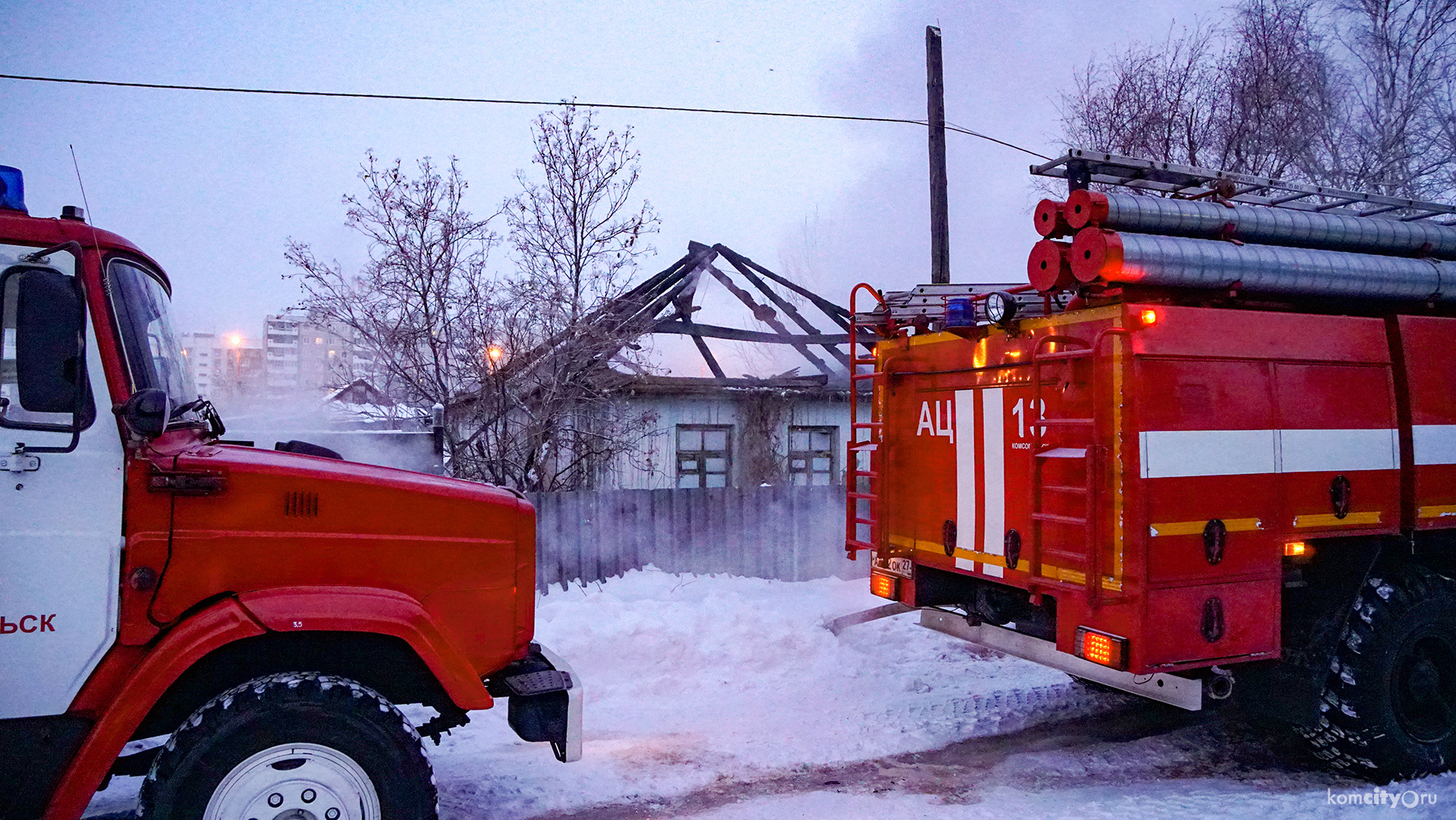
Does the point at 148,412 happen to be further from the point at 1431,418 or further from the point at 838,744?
the point at 1431,418

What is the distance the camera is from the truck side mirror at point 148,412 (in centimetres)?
330

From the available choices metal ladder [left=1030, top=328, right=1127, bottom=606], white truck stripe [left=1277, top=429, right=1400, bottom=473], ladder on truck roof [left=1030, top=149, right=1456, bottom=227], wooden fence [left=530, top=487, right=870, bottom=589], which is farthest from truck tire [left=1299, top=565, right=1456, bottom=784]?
wooden fence [left=530, top=487, right=870, bottom=589]

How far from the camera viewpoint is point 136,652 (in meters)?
3.49

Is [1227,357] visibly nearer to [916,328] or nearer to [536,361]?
[916,328]

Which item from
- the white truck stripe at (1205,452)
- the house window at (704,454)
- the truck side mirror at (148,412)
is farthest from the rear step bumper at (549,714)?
the house window at (704,454)

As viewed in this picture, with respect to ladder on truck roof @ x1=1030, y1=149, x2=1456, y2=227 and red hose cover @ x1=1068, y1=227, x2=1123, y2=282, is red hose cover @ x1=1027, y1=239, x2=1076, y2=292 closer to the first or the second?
red hose cover @ x1=1068, y1=227, x2=1123, y2=282

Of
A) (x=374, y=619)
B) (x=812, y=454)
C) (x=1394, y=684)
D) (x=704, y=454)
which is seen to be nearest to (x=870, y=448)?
(x=1394, y=684)

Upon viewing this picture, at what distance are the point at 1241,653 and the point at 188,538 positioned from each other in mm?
5364

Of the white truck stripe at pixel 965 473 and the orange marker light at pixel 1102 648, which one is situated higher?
the white truck stripe at pixel 965 473

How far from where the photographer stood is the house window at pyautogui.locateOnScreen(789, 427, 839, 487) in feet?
60.2

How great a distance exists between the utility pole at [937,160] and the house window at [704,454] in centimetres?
698

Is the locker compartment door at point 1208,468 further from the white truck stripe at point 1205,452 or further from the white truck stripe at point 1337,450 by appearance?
the white truck stripe at point 1337,450

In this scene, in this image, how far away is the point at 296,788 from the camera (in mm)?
3434

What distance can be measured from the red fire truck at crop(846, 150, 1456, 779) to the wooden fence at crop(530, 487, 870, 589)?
559 cm
